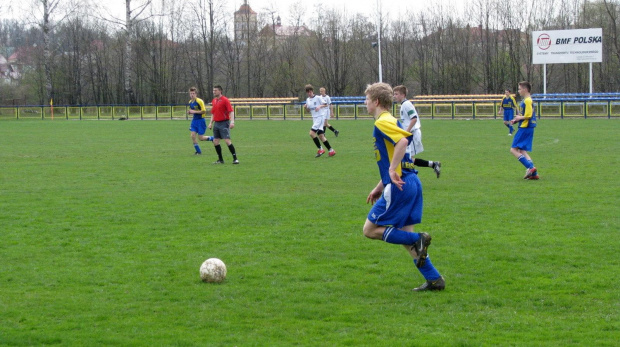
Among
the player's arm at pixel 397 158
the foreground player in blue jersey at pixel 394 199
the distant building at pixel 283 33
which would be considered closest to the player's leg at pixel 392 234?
the foreground player in blue jersey at pixel 394 199

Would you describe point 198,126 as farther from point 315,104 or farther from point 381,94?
point 381,94

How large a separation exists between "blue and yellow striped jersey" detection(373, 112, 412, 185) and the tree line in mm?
48228

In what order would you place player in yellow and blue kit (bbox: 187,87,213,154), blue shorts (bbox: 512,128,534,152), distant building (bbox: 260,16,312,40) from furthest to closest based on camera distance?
1. distant building (bbox: 260,16,312,40)
2. player in yellow and blue kit (bbox: 187,87,213,154)
3. blue shorts (bbox: 512,128,534,152)

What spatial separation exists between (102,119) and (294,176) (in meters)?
34.8

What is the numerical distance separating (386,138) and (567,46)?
4007cm

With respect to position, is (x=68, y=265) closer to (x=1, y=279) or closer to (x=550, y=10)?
(x=1, y=279)

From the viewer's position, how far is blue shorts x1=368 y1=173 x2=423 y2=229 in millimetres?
5406

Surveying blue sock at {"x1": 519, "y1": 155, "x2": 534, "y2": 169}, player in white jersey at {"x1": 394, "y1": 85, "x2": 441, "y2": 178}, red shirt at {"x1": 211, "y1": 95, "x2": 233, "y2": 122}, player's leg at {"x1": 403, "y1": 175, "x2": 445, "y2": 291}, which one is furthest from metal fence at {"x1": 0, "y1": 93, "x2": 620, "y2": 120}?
player's leg at {"x1": 403, "y1": 175, "x2": 445, "y2": 291}

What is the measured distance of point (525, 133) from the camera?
1238cm

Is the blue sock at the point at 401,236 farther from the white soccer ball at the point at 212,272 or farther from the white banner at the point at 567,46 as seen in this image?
the white banner at the point at 567,46

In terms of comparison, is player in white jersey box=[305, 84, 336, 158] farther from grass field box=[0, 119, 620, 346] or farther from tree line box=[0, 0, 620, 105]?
tree line box=[0, 0, 620, 105]

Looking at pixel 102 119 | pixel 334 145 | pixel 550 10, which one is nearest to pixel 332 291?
pixel 334 145

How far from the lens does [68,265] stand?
6.56m

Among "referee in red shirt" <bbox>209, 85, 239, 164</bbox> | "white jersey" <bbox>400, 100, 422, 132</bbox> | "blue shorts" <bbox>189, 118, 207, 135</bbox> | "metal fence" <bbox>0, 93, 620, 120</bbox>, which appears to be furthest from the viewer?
"metal fence" <bbox>0, 93, 620, 120</bbox>
